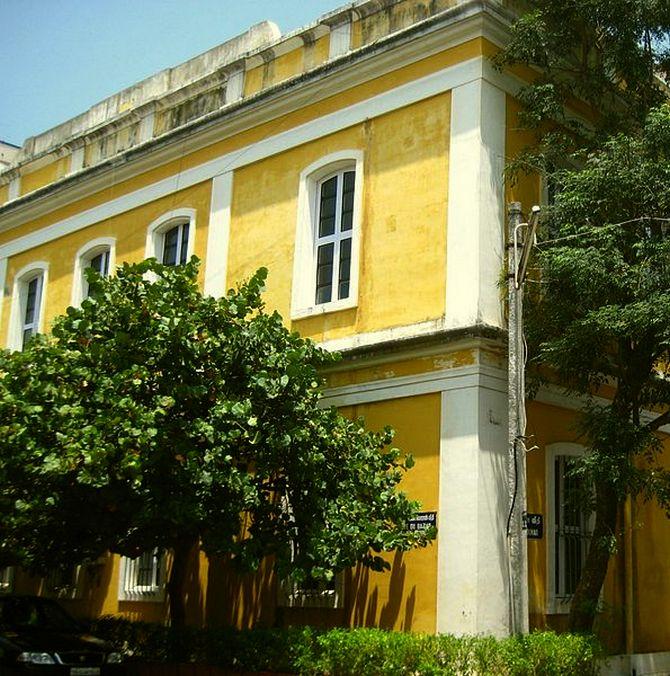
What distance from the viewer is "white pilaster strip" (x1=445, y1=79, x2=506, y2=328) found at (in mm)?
14501

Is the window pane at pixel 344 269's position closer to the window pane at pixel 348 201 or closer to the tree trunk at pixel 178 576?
the window pane at pixel 348 201

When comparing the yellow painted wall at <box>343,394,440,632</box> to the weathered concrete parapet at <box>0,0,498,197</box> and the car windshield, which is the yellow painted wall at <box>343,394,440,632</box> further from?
the weathered concrete parapet at <box>0,0,498,197</box>

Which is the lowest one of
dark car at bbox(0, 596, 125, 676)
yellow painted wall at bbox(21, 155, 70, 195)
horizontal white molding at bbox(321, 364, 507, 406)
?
Answer: dark car at bbox(0, 596, 125, 676)

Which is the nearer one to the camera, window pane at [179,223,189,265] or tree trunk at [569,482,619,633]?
tree trunk at [569,482,619,633]

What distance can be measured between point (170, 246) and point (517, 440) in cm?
949

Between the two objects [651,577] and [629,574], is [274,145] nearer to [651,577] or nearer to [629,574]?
[629,574]

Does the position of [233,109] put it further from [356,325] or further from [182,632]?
[182,632]

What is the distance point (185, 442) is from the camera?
41.1 feet

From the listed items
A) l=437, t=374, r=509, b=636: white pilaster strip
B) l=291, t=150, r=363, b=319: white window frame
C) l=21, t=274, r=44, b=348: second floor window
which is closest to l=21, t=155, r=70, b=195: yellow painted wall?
l=21, t=274, r=44, b=348: second floor window

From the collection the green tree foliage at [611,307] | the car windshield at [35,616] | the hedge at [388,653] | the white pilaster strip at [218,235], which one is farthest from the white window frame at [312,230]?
the car windshield at [35,616]

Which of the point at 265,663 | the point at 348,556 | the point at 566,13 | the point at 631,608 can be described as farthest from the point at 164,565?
the point at 566,13

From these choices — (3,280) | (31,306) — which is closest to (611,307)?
(31,306)

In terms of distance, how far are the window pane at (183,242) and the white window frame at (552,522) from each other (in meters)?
7.96

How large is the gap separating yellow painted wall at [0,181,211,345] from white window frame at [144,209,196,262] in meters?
0.11
